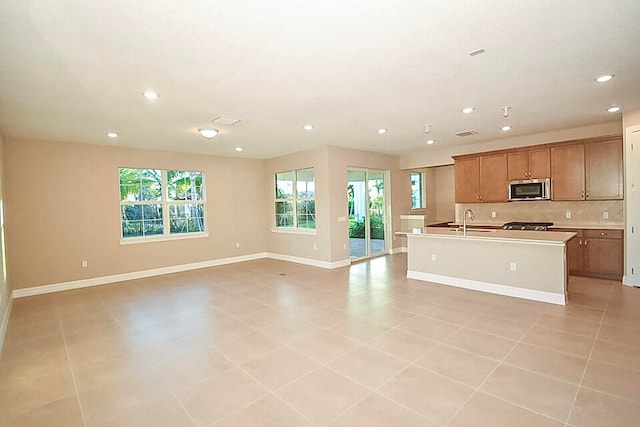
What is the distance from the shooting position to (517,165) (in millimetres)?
6043

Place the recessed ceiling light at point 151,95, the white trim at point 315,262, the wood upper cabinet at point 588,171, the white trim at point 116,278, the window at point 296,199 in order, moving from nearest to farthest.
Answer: the recessed ceiling light at point 151,95 < the wood upper cabinet at point 588,171 < the white trim at point 116,278 < the white trim at point 315,262 < the window at point 296,199

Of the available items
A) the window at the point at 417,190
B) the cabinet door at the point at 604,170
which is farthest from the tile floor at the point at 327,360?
the window at the point at 417,190

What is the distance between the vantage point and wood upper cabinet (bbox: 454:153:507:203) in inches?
246

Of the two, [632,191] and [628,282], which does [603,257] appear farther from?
[632,191]

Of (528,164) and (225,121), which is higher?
(225,121)

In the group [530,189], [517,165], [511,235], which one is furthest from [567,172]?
[511,235]

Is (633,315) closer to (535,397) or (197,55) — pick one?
(535,397)

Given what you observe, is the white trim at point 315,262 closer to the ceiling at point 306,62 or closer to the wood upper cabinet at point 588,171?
the ceiling at point 306,62

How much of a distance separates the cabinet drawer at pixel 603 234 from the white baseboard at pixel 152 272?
423cm

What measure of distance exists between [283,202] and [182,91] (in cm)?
478

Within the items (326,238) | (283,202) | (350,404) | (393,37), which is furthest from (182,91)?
(283,202)

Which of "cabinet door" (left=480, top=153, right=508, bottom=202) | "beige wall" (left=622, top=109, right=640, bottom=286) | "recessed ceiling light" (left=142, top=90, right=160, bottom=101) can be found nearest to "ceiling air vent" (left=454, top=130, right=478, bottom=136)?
"cabinet door" (left=480, top=153, right=508, bottom=202)

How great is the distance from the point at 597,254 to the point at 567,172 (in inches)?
56.6

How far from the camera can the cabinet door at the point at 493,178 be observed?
6215 mm
